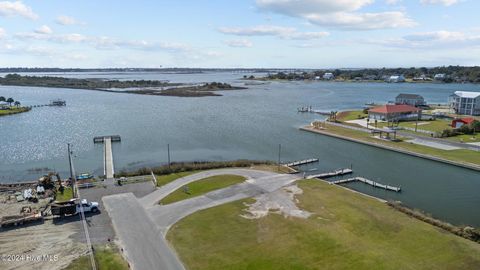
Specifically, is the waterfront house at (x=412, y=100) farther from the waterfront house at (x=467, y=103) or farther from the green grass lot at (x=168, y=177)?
the green grass lot at (x=168, y=177)

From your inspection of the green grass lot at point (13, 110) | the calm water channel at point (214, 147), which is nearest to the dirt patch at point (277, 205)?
the calm water channel at point (214, 147)

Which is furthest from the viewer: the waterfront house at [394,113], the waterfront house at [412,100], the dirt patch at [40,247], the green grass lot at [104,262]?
the waterfront house at [412,100]

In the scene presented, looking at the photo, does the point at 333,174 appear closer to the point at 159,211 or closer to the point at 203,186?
the point at 203,186

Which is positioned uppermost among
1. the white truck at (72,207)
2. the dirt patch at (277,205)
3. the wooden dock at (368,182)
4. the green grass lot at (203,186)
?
the white truck at (72,207)

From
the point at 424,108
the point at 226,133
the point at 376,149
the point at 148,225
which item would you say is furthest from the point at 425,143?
the point at 148,225

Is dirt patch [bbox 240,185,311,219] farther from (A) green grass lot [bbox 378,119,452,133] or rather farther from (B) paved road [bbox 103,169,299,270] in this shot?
(A) green grass lot [bbox 378,119,452,133]

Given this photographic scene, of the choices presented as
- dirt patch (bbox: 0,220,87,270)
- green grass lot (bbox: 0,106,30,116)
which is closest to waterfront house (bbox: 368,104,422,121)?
dirt patch (bbox: 0,220,87,270)
